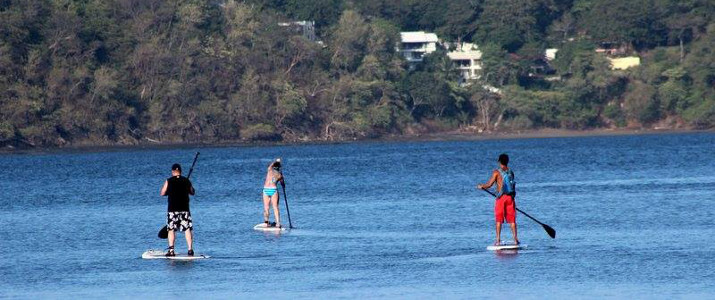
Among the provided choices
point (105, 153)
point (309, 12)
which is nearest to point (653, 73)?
point (309, 12)

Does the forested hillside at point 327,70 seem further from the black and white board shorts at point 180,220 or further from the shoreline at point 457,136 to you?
the black and white board shorts at point 180,220

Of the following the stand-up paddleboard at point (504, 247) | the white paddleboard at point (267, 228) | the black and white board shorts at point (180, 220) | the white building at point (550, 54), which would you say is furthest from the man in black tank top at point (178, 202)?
the white building at point (550, 54)

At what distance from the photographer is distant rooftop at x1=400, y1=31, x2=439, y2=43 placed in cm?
13350

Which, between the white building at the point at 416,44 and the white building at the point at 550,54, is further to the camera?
the white building at the point at 550,54

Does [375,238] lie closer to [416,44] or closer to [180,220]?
[180,220]

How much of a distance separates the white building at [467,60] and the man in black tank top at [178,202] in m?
110

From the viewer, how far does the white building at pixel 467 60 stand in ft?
441

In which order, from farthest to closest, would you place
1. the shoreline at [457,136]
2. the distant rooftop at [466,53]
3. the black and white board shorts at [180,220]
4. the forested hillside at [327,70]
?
1. the distant rooftop at [466,53]
2. the shoreline at [457,136]
3. the forested hillside at [327,70]
4. the black and white board shorts at [180,220]

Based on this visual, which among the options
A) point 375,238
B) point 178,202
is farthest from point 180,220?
point 375,238

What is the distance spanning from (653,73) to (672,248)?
4045 inches

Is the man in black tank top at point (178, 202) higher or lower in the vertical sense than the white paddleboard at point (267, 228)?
higher

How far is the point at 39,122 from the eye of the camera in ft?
340

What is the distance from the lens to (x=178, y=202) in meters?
24.1

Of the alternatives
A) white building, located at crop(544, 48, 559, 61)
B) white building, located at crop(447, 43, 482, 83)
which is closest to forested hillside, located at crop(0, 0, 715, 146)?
white building, located at crop(544, 48, 559, 61)
